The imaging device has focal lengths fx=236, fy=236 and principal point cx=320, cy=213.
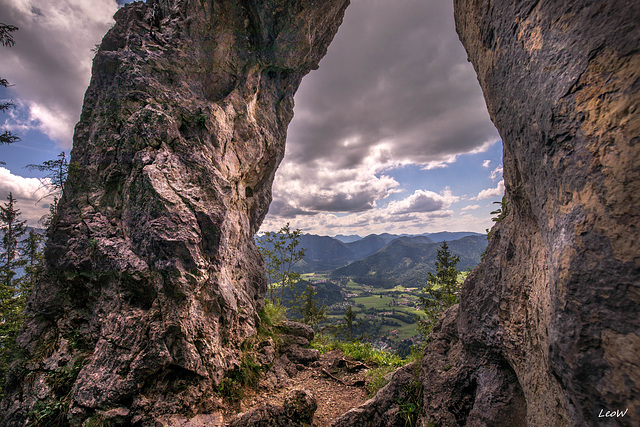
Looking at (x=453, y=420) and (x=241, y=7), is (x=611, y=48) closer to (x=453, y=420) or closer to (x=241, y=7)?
(x=453, y=420)

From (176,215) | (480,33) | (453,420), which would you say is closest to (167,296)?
(176,215)

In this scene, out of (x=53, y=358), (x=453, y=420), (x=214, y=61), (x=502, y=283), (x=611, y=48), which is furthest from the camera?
(x=214, y=61)

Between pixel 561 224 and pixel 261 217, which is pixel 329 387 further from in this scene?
pixel 561 224

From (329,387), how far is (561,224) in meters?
9.66

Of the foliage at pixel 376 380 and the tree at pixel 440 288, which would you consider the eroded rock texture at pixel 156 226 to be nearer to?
the foliage at pixel 376 380

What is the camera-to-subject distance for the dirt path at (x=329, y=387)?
25.6ft

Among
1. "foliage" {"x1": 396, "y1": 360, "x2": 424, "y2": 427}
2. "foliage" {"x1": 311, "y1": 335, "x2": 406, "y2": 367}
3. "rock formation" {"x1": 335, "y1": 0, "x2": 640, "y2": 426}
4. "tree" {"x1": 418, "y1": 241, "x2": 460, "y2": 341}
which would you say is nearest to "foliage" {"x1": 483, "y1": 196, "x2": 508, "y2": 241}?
"rock formation" {"x1": 335, "y1": 0, "x2": 640, "y2": 426}

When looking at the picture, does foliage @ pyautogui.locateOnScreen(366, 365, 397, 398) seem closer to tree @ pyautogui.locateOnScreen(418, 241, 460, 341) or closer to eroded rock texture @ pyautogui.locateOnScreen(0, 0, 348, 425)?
eroded rock texture @ pyautogui.locateOnScreen(0, 0, 348, 425)

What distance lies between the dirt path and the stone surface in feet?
2.61

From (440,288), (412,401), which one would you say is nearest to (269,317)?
(412,401)

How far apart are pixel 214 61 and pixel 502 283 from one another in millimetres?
13816

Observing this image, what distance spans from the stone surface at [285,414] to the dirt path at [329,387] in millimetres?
795

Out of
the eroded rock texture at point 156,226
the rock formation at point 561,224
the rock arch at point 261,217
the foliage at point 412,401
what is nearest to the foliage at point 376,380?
the foliage at point 412,401

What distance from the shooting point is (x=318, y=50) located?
14320mm
